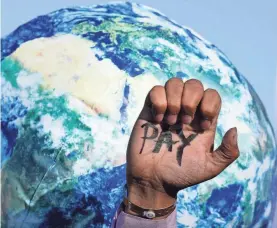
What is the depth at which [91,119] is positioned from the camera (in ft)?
6.97

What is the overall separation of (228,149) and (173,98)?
12 centimetres

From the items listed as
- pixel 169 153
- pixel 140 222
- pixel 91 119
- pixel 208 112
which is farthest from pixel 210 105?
pixel 91 119

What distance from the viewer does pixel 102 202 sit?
2119mm

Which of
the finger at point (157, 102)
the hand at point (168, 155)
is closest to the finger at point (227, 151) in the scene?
the hand at point (168, 155)

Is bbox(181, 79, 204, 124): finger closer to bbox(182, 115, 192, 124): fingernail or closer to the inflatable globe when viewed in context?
bbox(182, 115, 192, 124): fingernail

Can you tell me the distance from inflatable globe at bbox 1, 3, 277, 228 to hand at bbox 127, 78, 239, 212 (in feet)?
2.78

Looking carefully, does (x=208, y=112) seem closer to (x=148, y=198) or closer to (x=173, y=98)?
(x=173, y=98)

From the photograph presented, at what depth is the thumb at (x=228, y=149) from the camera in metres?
1.15

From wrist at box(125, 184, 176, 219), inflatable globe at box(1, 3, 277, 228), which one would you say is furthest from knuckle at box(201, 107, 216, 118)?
inflatable globe at box(1, 3, 277, 228)

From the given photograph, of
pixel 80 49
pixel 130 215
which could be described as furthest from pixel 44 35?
pixel 130 215

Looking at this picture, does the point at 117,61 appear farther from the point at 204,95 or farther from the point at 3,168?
the point at 204,95

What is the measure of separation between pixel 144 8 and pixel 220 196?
76 centimetres

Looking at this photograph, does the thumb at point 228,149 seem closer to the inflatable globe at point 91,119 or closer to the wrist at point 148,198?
the wrist at point 148,198

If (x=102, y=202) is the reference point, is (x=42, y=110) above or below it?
above
